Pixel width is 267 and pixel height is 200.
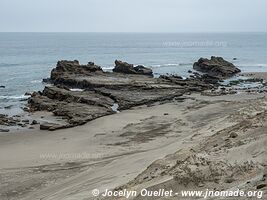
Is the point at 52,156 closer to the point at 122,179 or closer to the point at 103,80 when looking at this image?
the point at 122,179

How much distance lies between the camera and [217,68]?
6525cm

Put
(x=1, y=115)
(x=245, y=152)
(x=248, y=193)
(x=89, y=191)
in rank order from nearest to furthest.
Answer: (x=248, y=193)
(x=245, y=152)
(x=89, y=191)
(x=1, y=115)

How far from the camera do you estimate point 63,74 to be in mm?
54812

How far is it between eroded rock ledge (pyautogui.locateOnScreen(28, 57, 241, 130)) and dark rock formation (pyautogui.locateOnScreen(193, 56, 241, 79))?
8.23m

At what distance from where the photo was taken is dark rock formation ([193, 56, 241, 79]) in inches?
2477

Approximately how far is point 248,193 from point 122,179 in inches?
293

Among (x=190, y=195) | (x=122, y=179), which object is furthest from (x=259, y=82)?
(x=190, y=195)

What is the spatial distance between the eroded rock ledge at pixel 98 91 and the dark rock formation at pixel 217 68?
823cm

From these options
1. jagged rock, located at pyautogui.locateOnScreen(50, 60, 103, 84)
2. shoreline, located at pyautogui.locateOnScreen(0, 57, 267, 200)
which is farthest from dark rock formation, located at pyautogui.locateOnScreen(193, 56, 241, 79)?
jagged rock, located at pyautogui.locateOnScreen(50, 60, 103, 84)

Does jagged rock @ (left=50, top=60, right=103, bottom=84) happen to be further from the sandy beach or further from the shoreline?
the sandy beach

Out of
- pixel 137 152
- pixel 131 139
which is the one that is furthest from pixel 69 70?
pixel 137 152

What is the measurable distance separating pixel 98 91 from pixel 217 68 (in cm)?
2979

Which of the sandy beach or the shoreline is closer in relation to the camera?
the sandy beach

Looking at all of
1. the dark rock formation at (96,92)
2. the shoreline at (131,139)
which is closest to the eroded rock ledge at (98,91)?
the dark rock formation at (96,92)
